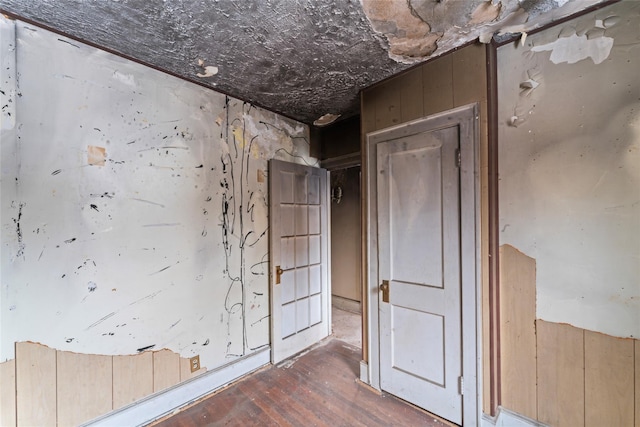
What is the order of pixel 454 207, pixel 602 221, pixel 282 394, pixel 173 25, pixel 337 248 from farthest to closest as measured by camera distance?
1. pixel 337 248
2. pixel 282 394
3. pixel 454 207
4. pixel 173 25
5. pixel 602 221

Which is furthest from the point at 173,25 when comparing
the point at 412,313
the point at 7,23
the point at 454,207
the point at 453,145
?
the point at 412,313

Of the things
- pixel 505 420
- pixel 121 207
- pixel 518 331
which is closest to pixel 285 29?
pixel 121 207

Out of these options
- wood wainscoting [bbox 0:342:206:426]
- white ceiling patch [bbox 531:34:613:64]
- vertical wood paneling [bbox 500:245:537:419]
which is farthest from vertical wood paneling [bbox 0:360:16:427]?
white ceiling patch [bbox 531:34:613:64]

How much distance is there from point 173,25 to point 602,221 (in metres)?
2.52

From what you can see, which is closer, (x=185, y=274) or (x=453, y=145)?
(x=453, y=145)

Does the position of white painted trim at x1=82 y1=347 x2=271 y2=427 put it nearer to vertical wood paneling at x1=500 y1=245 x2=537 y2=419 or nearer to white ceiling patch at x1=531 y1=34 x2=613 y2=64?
vertical wood paneling at x1=500 y1=245 x2=537 y2=419

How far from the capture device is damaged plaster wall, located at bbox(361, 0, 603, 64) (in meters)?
1.37

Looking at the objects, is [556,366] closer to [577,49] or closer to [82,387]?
[577,49]

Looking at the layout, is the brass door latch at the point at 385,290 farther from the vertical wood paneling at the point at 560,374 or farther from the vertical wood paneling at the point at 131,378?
the vertical wood paneling at the point at 131,378

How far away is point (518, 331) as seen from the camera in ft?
5.36

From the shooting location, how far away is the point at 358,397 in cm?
209

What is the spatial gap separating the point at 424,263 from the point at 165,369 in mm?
2016

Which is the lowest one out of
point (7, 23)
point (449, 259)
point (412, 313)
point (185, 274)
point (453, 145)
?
point (412, 313)

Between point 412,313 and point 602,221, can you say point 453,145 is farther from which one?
point 412,313
